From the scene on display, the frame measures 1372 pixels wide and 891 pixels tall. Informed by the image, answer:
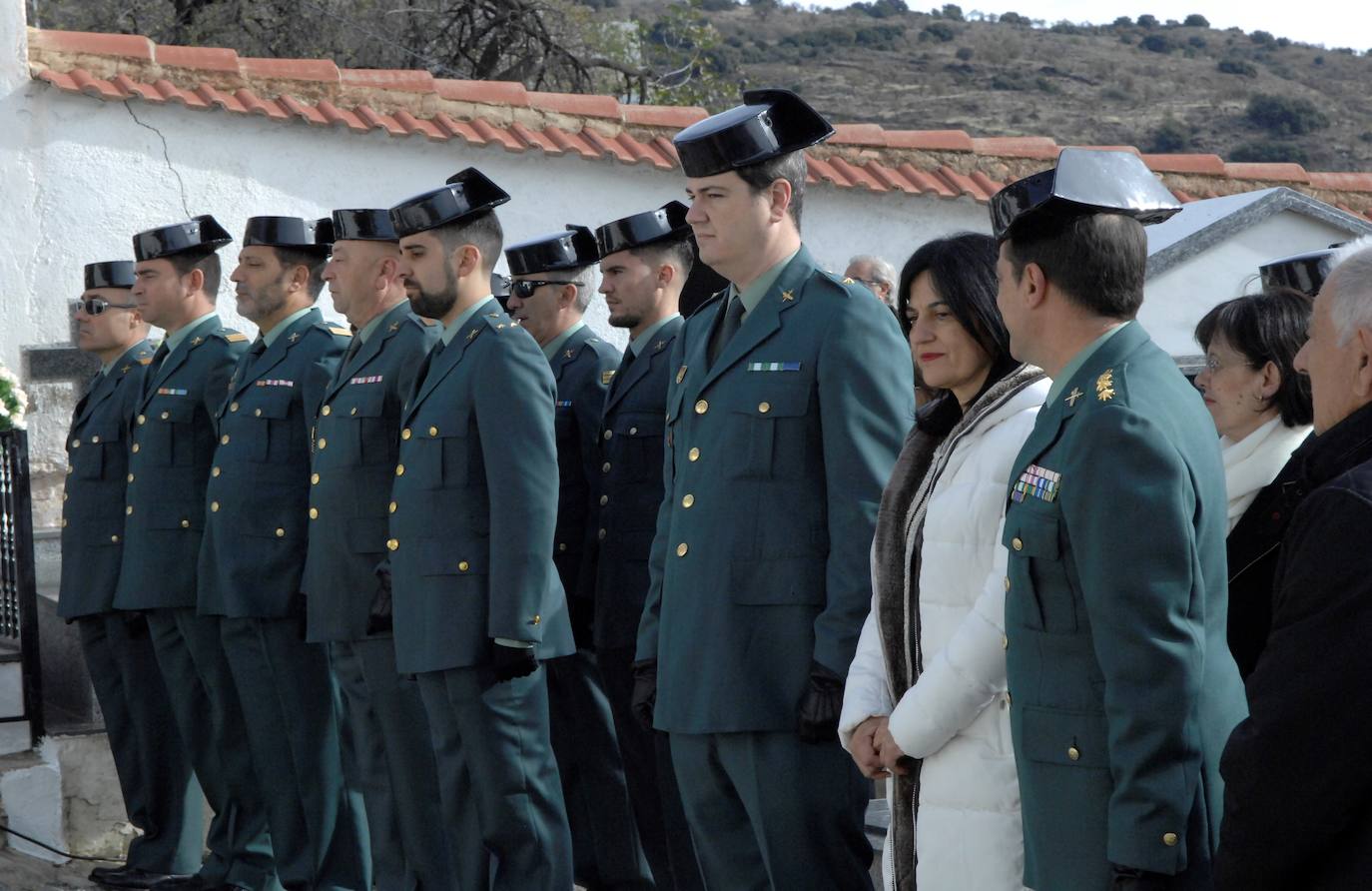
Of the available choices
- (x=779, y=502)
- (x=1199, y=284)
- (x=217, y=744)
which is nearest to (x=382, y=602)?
(x=217, y=744)

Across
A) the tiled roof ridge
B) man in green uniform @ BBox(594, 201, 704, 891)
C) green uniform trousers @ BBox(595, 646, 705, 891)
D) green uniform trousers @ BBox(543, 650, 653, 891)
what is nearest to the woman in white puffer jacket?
man in green uniform @ BBox(594, 201, 704, 891)

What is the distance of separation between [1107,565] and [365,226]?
3296 millimetres

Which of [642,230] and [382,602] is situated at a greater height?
[642,230]

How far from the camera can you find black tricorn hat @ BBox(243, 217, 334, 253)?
5582 mm

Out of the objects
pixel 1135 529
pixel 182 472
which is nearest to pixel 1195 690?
pixel 1135 529

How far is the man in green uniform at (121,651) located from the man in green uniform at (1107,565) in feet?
13.6

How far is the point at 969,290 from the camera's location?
300 cm

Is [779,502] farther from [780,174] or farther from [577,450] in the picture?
[577,450]

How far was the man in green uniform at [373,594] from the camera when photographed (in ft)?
15.5

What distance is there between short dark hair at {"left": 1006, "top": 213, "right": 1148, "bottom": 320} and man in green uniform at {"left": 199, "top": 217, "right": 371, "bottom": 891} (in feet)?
10.7

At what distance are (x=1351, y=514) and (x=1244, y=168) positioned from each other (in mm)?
9903

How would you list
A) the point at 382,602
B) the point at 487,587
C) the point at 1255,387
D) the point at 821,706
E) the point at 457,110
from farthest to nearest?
the point at 457,110, the point at 382,602, the point at 487,587, the point at 1255,387, the point at 821,706

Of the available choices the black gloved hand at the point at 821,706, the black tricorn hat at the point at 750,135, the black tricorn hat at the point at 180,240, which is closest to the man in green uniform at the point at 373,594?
the black tricorn hat at the point at 180,240

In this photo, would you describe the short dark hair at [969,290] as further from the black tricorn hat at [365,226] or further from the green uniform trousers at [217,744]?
the green uniform trousers at [217,744]
